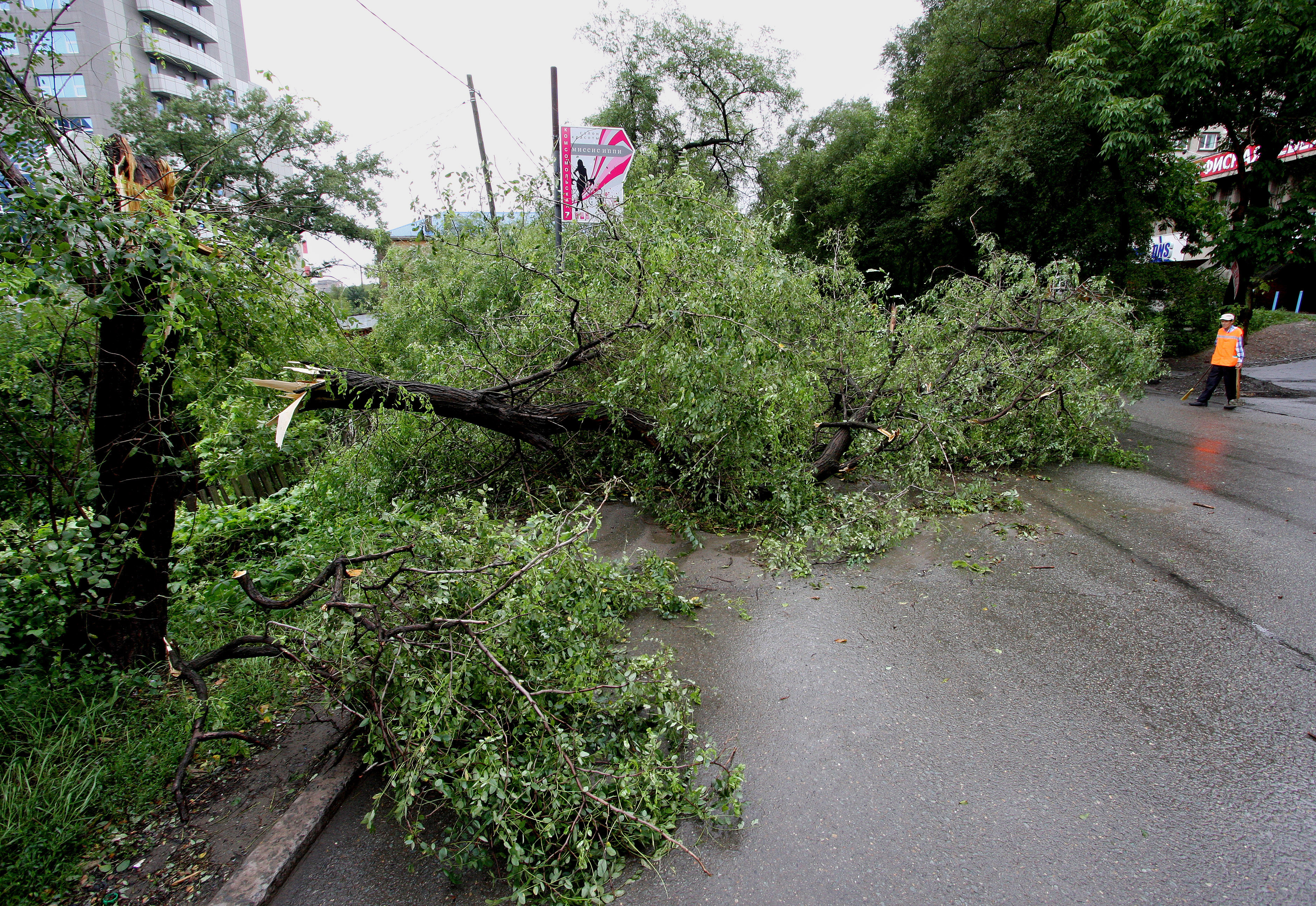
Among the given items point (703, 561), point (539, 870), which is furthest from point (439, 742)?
point (703, 561)

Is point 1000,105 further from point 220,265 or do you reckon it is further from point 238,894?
point 238,894

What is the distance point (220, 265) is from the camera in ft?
9.44

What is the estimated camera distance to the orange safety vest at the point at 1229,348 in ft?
33.7

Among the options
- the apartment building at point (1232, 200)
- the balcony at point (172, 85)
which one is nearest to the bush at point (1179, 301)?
the apartment building at point (1232, 200)

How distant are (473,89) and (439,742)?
15.8m

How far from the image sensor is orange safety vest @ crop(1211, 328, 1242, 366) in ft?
33.7

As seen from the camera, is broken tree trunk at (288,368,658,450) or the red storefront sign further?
the red storefront sign

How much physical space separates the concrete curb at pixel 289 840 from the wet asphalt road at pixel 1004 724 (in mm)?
59

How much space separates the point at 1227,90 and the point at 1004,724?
16.6 meters

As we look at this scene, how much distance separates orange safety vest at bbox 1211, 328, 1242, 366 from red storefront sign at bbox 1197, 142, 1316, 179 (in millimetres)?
6468

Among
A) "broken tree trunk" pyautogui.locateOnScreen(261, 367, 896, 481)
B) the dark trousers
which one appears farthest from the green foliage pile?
the dark trousers

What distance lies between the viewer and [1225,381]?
10.8 metres

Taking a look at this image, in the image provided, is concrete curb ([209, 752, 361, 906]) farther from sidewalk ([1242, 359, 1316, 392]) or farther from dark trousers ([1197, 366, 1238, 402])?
sidewalk ([1242, 359, 1316, 392])

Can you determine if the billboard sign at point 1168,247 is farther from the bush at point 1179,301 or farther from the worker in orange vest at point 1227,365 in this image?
the worker in orange vest at point 1227,365
